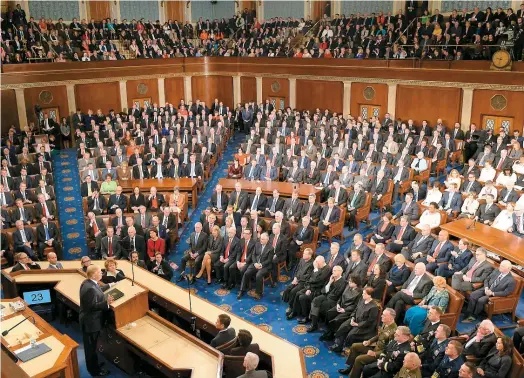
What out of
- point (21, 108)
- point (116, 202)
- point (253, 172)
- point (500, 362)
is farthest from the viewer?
point (21, 108)

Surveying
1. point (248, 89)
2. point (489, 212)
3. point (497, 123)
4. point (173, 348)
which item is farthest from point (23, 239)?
point (248, 89)

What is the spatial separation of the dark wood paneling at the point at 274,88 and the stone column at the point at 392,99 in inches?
201

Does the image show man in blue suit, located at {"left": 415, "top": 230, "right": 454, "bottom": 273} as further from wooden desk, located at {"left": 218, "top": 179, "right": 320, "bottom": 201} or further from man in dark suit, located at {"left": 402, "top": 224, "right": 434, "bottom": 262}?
wooden desk, located at {"left": 218, "top": 179, "right": 320, "bottom": 201}

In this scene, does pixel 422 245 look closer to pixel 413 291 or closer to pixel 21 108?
pixel 413 291

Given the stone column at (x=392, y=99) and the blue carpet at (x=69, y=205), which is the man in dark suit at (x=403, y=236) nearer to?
the blue carpet at (x=69, y=205)

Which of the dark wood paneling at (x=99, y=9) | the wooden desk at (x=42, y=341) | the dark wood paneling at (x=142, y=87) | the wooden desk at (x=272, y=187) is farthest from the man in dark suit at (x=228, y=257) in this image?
the dark wood paneling at (x=99, y=9)

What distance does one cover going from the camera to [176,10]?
84.3 ft

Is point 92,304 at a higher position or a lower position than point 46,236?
higher

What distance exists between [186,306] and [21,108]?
14.8 m

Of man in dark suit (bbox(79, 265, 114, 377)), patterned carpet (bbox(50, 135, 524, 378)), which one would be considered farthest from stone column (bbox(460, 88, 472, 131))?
man in dark suit (bbox(79, 265, 114, 377))

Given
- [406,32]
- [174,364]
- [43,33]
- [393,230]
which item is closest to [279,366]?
[174,364]

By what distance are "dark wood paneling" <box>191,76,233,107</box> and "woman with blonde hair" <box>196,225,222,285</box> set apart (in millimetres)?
15564

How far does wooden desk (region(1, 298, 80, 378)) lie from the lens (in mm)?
5254

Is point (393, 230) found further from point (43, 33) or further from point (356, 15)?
point (43, 33)
